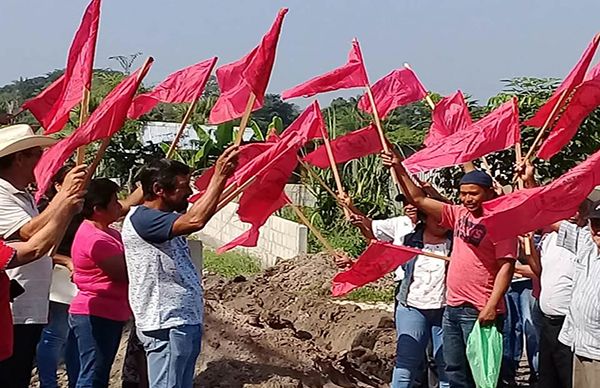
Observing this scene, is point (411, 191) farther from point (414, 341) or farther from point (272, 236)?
point (272, 236)

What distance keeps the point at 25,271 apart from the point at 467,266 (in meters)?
2.52

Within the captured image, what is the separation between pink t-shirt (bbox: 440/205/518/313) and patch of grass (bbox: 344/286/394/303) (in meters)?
6.51

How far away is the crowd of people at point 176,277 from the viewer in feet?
15.2

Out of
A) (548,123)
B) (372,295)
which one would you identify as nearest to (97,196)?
(548,123)

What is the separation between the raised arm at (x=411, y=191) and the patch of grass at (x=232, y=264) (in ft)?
29.3

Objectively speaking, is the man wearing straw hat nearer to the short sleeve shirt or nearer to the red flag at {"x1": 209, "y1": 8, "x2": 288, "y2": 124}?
the short sleeve shirt

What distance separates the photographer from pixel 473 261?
18.7 feet

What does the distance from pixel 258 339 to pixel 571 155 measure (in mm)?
4292

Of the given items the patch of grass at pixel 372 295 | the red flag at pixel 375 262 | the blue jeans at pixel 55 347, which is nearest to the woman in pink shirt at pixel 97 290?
the blue jeans at pixel 55 347

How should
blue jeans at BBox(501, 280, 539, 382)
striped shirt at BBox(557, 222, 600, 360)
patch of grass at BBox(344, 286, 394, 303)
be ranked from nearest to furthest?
striped shirt at BBox(557, 222, 600, 360)
blue jeans at BBox(501, 280, 539, 382)
patch of grass at BBox(344, 286, 394, 303)

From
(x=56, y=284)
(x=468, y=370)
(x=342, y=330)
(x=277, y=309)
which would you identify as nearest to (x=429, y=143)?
(x=468, y=370)

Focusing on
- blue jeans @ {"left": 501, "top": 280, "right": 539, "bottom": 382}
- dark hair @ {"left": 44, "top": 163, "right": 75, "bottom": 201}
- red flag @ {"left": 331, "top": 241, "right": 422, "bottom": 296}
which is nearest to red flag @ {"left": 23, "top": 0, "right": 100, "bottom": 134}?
dark hair @ {"left": 44, "top": 163, "right": 75, "bottom": 201}

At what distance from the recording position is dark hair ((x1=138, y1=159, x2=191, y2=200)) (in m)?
4.98

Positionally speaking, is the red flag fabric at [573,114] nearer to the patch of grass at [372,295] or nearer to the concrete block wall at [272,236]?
the patch of grass at [372,295]
